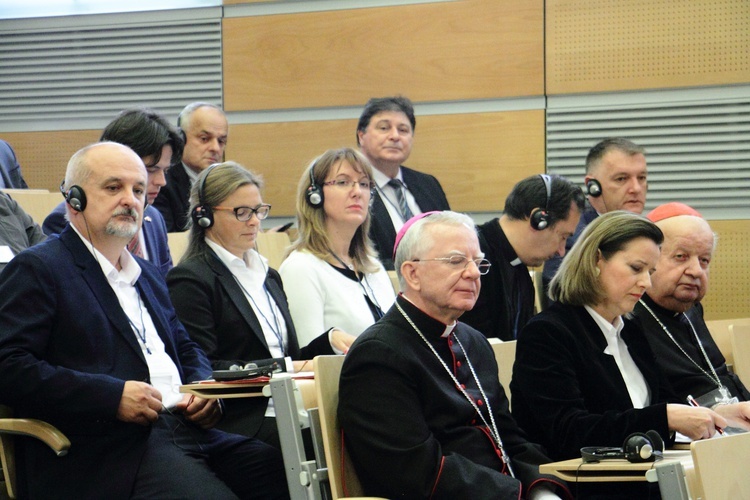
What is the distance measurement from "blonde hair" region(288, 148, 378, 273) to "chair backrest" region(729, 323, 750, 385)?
1458mm

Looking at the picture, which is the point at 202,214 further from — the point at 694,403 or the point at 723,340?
the point at 723,340

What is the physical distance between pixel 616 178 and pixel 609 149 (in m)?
0.15

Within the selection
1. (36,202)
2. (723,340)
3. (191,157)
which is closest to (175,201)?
(191,157)

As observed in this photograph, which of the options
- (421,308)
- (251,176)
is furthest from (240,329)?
(421,308)

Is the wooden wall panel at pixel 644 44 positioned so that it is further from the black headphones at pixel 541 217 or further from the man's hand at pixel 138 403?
the man's hand at pixel 138 403

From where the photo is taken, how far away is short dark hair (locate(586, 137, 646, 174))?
15.9ft

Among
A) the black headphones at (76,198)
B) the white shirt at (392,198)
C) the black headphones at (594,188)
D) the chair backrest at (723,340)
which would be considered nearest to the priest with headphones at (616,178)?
the black headphones at (594,188)

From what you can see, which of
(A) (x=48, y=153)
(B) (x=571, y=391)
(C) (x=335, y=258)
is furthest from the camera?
(A) (x=48, y=153)

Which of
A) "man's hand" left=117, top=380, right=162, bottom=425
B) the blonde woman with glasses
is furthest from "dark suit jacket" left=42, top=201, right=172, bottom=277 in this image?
"man's hand" left=117, top=380, right=162, bottom=425

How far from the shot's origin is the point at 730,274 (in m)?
5.32

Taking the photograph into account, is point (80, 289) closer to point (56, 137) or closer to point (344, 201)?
point (344, 201)

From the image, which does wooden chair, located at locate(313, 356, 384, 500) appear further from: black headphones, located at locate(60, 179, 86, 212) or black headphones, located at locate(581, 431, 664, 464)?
black headphones, located at locate(60, 179, 86, 212)

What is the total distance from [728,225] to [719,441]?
335 cm

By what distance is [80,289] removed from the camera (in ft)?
9.20
